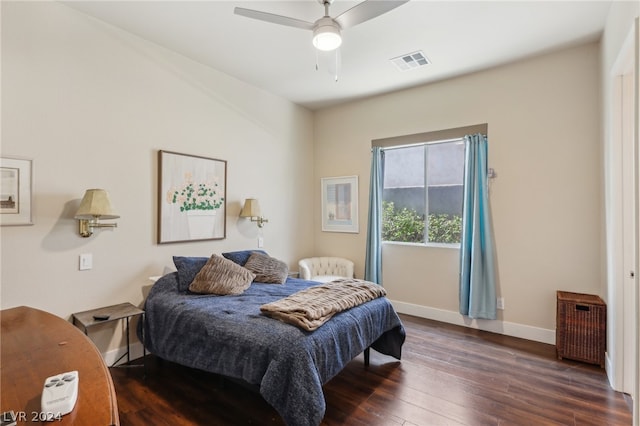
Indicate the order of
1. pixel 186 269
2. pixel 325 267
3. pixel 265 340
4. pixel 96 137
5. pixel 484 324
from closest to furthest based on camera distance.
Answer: pixel 265 340 < pixel 96 137 < pixel 186 269 < pixel 484 324 < pixel 325 267

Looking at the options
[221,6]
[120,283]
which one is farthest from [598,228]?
[120,283]

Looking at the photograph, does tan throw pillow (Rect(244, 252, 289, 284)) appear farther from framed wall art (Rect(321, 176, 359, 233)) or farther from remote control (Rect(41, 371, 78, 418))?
remote control (Rect(41, 371, 78, 418))

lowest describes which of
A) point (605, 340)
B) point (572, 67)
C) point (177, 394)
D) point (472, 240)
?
point (177, 394)

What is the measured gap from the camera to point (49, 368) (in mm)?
1169

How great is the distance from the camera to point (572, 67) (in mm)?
3174

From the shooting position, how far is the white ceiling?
99.3 inches

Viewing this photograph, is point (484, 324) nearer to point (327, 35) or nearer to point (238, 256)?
point (238, 256)

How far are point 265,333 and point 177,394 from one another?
3.37 ft

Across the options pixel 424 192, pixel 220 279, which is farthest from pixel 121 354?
pixel 424 192

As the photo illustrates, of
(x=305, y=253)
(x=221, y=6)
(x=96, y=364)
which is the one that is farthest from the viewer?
(x=305, y=253)

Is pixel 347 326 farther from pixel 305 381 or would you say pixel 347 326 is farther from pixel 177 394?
pixel 177 394

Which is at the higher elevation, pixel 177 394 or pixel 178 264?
pixel 178 264

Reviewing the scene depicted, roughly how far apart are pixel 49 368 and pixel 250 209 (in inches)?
107

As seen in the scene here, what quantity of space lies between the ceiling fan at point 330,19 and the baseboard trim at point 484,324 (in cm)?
331
